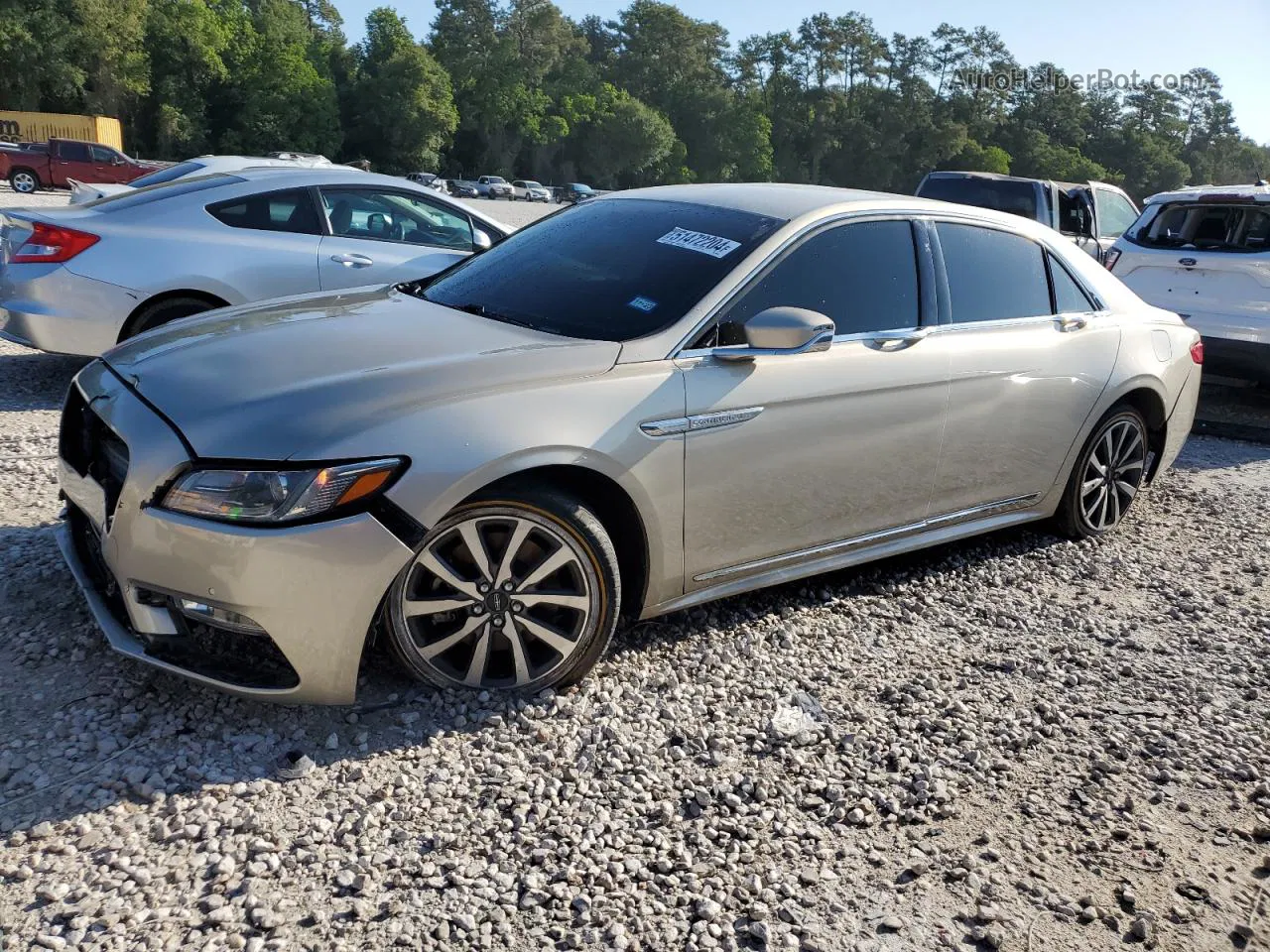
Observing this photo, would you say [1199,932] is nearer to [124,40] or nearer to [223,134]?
[124,40]

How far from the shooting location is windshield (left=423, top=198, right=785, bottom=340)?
3.80m

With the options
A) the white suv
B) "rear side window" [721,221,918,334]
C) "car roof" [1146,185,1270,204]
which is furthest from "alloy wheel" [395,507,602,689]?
"car roof" [1146,185,1270,204]

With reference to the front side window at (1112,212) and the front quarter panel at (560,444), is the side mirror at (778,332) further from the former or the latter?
the front side window at (1112,212)

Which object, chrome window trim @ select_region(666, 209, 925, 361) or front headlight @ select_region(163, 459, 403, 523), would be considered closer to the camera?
front headlight @ select_region(163, 459, 403, 523)

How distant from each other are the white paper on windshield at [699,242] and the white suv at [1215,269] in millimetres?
5971

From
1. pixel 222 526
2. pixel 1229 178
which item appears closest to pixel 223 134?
pixel 222 526

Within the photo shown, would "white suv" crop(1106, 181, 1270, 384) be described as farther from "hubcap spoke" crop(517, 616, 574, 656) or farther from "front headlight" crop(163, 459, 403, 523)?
"front headlight" crop(163, 459, 403, 523)

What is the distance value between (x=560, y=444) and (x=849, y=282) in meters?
1.54

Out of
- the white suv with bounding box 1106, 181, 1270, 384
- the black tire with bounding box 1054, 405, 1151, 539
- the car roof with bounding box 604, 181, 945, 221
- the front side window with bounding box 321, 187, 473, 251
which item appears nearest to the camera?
the car roof with bounding box 604, 181, 945, 221

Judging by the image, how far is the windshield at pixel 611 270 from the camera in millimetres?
3799

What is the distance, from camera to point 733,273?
3838 millimetres

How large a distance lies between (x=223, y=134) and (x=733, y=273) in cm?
7661

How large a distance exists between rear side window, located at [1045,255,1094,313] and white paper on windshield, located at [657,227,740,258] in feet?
6.31

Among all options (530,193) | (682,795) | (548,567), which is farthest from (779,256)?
(530,193)
